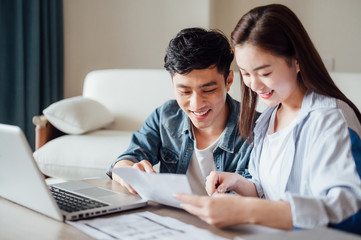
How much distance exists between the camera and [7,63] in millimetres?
3006

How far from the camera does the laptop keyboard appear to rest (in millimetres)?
910

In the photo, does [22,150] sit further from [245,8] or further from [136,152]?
[245,8]

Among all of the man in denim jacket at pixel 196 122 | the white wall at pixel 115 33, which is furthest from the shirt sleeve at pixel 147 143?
the white wall at pixel 115 33

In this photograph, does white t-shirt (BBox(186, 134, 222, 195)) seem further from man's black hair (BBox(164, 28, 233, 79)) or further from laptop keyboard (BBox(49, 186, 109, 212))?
laptop keyboard (BBox(49, 186, 109, 212))

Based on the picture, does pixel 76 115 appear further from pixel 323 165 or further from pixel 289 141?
pixel 323 165

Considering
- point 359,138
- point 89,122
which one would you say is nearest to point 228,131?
point 359,138

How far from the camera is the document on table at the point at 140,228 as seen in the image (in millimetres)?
750

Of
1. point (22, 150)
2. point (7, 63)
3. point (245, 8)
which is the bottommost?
point (7, 63)

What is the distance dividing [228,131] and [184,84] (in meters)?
0.22

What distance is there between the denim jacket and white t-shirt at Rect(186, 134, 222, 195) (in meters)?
0.02

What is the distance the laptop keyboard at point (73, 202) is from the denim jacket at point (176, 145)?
237 mm

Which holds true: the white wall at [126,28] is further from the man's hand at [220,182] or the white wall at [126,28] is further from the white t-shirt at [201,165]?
the man's hand at [220,182]

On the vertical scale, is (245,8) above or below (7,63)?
above

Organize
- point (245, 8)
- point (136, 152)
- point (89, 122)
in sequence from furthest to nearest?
point (245, 8) < point (89, 122) < point (136, 152)
